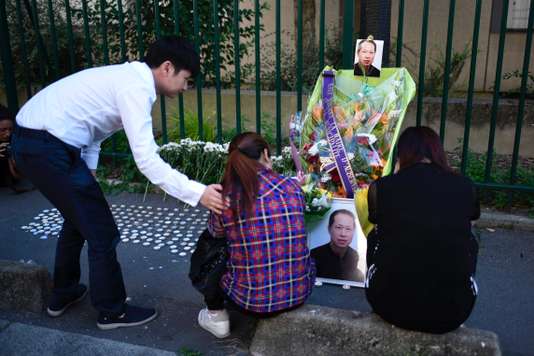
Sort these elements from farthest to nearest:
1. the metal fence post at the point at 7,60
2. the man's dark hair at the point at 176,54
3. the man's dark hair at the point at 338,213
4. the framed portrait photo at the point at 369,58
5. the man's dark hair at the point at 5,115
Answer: the metal fence post at the point at 7,60 < the man's dark hair at the point at 5,115 < the framed portrait photo at the point at 369,58 < the man's dark hair at the point at 338,213 < the man's dark hair at the point at 176,54

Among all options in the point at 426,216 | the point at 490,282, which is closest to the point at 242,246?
the point at 426,216

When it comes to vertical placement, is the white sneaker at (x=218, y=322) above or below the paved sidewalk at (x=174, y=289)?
above

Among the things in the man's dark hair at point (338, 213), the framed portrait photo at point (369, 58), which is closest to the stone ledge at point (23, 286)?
the man's dark hair at point (338, 213)

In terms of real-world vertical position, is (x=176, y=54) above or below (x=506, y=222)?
above

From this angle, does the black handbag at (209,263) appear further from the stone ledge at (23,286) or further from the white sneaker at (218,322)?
the stone ledge at (23,286)

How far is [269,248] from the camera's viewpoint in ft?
8.18

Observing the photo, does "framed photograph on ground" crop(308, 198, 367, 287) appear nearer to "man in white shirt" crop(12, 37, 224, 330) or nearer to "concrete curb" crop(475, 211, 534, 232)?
"man in white shirt" crop(12, 37, 224, 330)

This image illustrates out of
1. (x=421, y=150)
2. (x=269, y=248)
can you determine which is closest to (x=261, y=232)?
(x=269, y=248)

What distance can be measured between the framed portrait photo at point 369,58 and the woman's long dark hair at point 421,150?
3.75ft

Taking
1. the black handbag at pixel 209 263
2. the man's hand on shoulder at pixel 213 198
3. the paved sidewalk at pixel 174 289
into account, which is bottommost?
the paved sidewalk at pixel 174 289

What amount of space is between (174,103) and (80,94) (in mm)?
4072

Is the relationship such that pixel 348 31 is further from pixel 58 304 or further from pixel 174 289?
pixel 58 304

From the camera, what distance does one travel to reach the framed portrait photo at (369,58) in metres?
3.45

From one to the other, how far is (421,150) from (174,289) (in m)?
1.88
